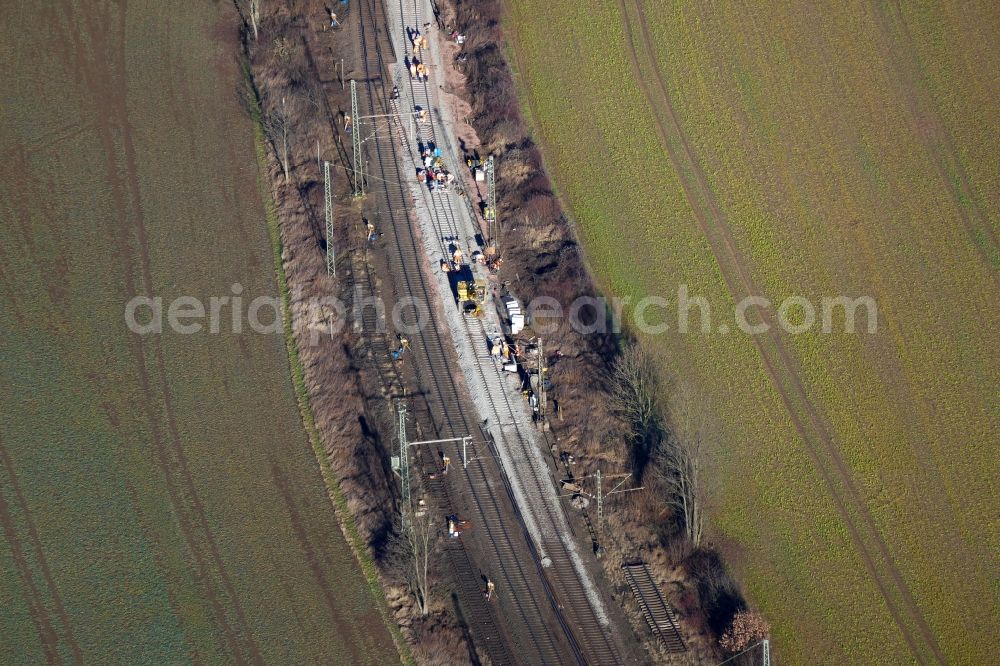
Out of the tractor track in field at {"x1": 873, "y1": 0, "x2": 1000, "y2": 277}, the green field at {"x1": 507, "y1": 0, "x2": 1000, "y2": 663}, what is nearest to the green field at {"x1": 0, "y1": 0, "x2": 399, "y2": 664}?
the green field at {"x1": 507, "y1": 0, "x2": 1000, "y2": 663}

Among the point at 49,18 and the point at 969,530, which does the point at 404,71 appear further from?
the point at 969,530

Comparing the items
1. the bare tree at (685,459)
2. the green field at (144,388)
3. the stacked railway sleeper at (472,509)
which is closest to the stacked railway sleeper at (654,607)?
the bare tree at (685,459)

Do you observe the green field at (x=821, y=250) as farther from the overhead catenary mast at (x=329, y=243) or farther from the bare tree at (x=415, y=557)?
the overhead catenary mast at (x=329, y=243)

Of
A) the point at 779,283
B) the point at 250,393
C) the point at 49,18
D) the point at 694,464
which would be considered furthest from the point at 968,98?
the point at 49,18

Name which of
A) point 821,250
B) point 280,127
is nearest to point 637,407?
point 821,250

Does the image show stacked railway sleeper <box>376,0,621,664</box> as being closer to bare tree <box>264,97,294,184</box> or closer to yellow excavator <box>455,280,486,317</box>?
yellow excavator <box>455,280,486,317</box>
